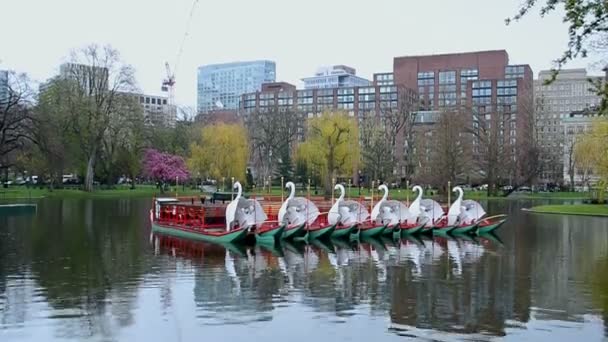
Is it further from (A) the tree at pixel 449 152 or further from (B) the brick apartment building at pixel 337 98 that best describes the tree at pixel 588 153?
(B) the brick apartment building at pixel 337 98

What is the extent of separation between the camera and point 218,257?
22797mm

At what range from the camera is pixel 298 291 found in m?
16.0

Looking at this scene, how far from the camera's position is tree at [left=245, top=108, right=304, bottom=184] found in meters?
91.1

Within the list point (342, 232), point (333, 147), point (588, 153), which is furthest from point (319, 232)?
point (333, 147)

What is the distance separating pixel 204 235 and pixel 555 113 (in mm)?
140847

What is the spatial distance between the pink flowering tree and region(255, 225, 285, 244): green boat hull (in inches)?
2021

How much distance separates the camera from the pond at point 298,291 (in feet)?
39.2

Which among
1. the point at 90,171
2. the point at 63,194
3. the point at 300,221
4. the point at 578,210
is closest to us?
the point at 300,221

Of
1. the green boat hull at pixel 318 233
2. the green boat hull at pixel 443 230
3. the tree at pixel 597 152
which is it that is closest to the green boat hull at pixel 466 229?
the green boat hull at pixel 443 230

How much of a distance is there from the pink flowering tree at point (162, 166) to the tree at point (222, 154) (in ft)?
19.0

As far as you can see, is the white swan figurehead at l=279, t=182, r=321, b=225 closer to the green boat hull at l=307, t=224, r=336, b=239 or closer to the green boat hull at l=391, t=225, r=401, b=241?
the green boat hull at l=307, t=224, r=336, b=239

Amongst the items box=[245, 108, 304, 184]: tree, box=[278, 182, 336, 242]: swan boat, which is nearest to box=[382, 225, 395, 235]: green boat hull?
box=[278, 182, 336, 242]: swan boat

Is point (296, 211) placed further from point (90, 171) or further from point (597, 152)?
point (90, 171)

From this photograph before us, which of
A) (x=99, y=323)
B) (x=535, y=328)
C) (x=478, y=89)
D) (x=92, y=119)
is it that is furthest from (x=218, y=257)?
(x=478, y=89)
